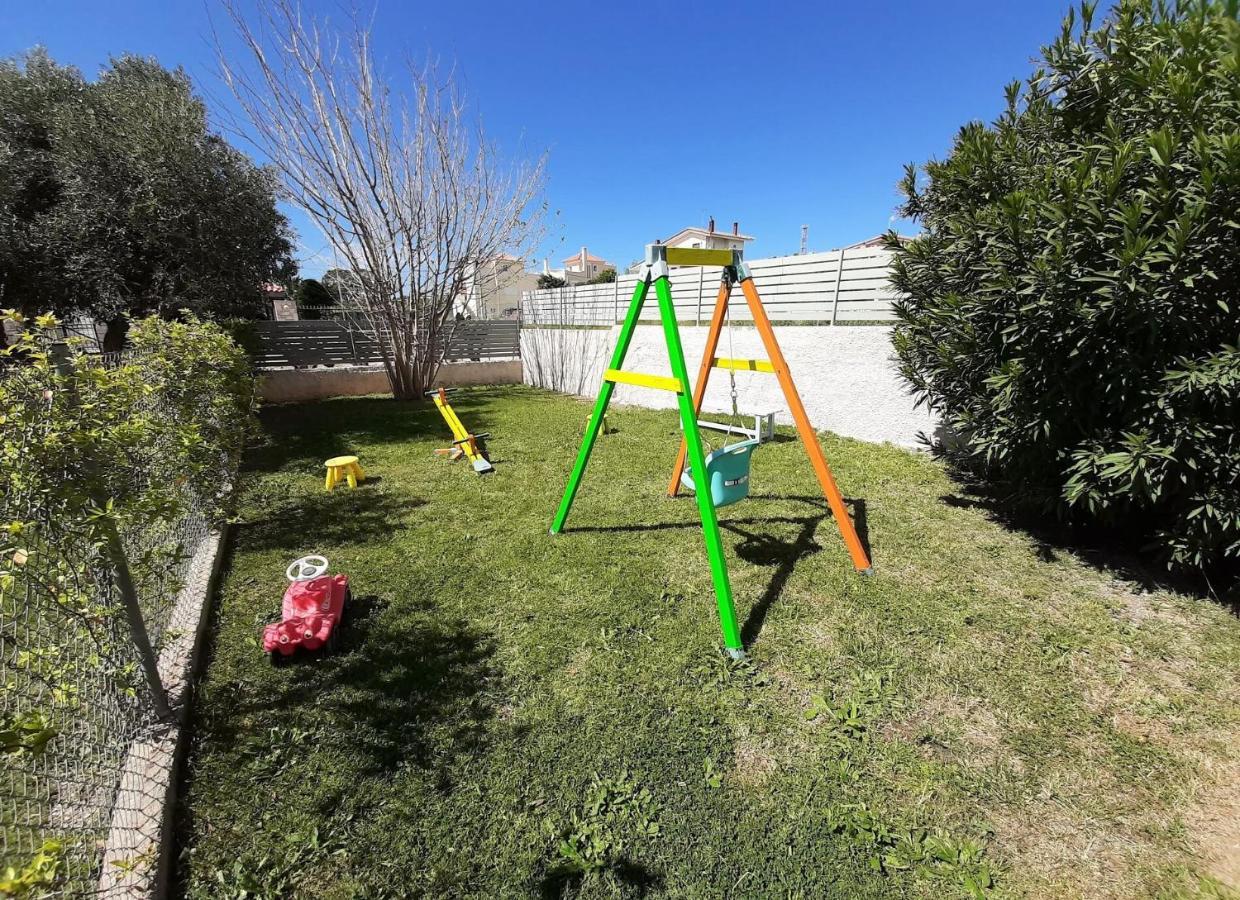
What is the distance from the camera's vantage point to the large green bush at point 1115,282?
2562mm

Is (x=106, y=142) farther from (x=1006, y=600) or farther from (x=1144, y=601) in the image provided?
(x=1144, y=601)

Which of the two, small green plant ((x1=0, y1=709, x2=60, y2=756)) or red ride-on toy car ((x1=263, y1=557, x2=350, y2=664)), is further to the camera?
red ride-on toy car ((x1=263, y1=557, x2=350, y2=664))

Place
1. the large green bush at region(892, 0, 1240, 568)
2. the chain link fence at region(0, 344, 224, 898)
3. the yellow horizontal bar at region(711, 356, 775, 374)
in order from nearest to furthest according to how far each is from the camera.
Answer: the chain link fence at region(0, 344, 224, 898)
the large green bush at region(892, 0, 1240, 568)
the yellow horizontal bar at region(711, 356, 775, 374)

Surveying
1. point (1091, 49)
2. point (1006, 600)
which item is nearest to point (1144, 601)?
point (1006, 600)

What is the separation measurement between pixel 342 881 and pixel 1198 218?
4563mm

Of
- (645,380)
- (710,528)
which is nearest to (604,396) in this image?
(645,380)

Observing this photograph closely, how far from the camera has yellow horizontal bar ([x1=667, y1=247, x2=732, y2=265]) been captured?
3.15m

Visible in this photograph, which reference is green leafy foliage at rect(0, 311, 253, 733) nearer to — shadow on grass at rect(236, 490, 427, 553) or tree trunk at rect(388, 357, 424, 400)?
shadow on grass at rect(236, 490, 427, 553)

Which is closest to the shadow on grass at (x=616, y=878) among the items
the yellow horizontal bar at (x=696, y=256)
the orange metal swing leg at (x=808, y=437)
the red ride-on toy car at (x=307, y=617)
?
the red ride-on toy car at (x=307, y=617)

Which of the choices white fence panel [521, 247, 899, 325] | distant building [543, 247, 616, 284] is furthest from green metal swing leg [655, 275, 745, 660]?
distant building [543, 247, 616, 284]

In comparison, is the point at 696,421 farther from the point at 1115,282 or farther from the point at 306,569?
the point at 306,569

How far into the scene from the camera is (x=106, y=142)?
773cm

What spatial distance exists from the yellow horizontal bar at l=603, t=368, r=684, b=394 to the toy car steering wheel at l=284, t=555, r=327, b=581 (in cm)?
208

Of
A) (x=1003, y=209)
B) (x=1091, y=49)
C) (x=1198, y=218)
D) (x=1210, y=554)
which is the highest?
(x=1091, y=49)
